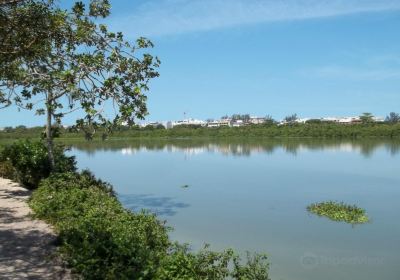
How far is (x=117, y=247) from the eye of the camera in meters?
8.22

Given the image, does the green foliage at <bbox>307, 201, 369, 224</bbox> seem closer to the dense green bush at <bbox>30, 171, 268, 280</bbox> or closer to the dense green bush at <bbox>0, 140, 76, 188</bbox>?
the dense green bush at <bbox>30, 171, 268, 280</bbox>

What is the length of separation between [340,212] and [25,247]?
13.3 meters

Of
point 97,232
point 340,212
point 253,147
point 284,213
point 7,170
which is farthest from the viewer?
point 253,147

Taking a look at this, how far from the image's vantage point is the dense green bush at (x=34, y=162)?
17.2m

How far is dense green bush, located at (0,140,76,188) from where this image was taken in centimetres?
1725

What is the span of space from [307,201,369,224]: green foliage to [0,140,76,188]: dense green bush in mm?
10207

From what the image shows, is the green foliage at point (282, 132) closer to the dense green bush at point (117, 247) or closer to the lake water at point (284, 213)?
the lake water at point (284, 213)

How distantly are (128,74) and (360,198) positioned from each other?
19.2 m

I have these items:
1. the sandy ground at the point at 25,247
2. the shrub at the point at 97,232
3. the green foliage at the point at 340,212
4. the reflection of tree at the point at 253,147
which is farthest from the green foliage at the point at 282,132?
the sandy ground at the point at 25,247

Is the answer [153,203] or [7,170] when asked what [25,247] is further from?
[153,203]

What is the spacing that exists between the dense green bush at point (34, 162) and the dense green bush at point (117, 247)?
3852 mm

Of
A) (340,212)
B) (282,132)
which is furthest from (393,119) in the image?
(340,212)

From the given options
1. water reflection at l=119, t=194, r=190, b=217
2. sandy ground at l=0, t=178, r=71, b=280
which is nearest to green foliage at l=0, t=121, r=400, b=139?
water reflection at l=119, t=194, r=190, b=217

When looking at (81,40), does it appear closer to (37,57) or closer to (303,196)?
(37,57)
